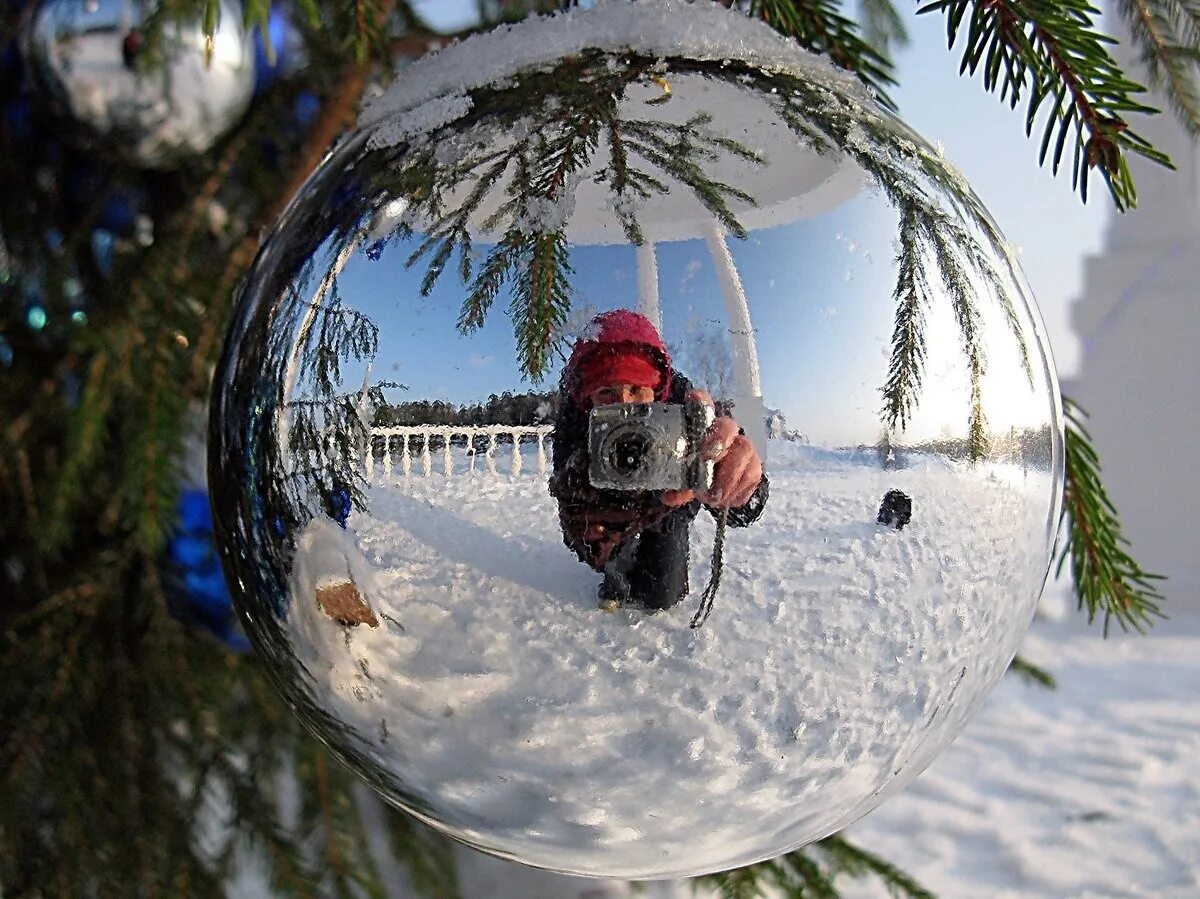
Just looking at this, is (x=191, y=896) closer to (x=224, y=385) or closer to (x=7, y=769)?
(x=7, y=769)

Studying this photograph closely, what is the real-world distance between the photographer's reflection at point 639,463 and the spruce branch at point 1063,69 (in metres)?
0.30

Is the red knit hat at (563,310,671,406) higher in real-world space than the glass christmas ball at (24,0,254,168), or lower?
lower

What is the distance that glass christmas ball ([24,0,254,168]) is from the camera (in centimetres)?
76

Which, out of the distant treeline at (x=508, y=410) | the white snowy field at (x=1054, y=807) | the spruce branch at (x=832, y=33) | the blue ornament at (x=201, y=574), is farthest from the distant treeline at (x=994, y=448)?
the white snowy field at (x=1054, y=807)

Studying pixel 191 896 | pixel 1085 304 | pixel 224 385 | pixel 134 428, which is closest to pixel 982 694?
pixel 224 385

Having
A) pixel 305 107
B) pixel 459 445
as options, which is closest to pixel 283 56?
pixel 305 107

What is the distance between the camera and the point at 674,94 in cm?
34

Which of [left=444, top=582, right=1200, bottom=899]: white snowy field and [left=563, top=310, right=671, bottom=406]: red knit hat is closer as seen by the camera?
[left=563, top=310, right=671, bottom=406]: red knit hat

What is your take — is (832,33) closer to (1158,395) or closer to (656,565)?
(656,565)

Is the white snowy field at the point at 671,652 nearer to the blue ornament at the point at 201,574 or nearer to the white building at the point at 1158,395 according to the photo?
the blue ornament at the point at 201,574

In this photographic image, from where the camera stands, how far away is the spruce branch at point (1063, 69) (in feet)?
1.50

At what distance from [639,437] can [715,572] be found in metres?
0.05

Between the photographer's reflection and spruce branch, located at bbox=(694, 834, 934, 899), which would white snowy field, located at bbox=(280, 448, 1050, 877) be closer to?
the photographer's reflection

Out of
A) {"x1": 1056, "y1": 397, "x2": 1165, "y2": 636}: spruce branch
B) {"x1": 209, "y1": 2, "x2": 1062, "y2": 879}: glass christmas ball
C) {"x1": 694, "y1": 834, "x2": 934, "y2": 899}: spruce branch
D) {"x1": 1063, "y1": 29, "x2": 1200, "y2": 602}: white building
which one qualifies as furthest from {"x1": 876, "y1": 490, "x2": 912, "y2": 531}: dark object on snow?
{"x1": 1063, "y1": 29, "x2": 1200, "y2": 602}: white building
